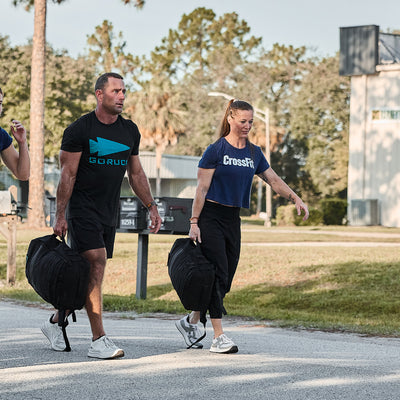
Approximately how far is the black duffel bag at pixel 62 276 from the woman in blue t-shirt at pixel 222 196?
105cm

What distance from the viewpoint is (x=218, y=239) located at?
272 inches

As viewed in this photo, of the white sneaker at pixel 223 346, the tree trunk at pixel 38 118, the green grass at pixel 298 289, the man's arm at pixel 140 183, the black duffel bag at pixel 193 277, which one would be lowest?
the green grass at pixel 298 289

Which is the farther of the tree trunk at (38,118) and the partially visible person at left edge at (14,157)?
the tree trunk at (38,118)

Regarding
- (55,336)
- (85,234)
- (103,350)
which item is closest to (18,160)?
(85,234)

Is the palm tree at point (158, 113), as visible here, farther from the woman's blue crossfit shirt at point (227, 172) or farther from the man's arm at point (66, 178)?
the man's arm at point (66, 178)

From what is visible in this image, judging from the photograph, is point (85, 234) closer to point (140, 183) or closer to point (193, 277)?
point (140, 183)

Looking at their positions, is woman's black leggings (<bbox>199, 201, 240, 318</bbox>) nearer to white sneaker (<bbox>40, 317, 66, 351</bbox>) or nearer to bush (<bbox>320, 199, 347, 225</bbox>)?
white sneaker (<bbox>40, 317, 66, 351</bbox>)

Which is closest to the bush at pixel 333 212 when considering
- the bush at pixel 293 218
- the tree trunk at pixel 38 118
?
the bush at pixel 293 218

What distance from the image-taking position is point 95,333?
633 cm

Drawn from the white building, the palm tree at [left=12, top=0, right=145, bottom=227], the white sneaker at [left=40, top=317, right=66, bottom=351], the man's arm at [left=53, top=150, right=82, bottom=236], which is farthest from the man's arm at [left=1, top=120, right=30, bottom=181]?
the white building

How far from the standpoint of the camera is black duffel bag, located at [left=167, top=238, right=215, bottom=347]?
22.3ft

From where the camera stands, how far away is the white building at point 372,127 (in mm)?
45500

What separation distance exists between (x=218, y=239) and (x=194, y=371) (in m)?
1.47

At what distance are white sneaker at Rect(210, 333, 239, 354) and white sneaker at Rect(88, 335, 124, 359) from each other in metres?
0.79
